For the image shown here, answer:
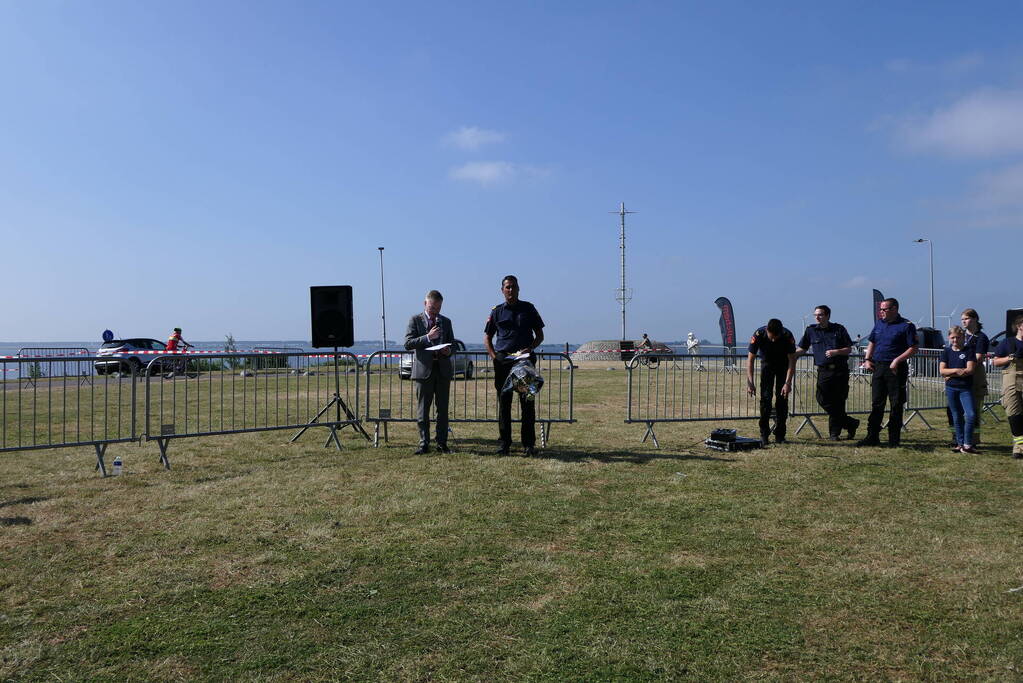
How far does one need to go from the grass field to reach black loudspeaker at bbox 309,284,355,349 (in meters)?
3.41

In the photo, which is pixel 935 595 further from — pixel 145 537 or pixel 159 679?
pixel 145 537

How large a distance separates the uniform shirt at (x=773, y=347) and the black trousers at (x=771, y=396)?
80 mm

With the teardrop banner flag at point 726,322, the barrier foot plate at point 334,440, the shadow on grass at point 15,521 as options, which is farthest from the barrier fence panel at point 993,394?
the teardrop banner flag at point 726,322

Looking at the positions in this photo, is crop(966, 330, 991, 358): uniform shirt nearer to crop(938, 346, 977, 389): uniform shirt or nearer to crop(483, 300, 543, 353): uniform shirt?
crop(938, 346, 977, 389): uniform shirt

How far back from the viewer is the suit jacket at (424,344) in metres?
8.55

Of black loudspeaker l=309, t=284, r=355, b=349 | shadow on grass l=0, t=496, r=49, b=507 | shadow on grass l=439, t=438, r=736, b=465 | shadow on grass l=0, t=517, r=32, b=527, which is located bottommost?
shadow on grass l=0, t=517, r=32, b=527

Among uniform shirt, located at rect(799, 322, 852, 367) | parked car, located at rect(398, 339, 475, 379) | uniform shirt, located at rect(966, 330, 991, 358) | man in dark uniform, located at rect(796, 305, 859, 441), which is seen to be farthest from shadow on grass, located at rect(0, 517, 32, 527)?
uniform shirt, located at rect(966, 330, 991, 358)

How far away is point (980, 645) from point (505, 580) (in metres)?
2.35

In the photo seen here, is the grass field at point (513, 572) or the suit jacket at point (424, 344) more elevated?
the suit jacket at point (424, 344)

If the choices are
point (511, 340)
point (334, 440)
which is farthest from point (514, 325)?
point (334, 440)

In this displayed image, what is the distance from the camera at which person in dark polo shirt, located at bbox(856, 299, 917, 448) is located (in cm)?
910

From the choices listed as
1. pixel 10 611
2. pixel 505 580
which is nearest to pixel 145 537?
pixel 10 611

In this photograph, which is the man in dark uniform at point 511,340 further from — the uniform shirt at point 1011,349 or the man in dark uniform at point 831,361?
the uniform shirt at point 1011,349

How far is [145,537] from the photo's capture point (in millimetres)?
5094
